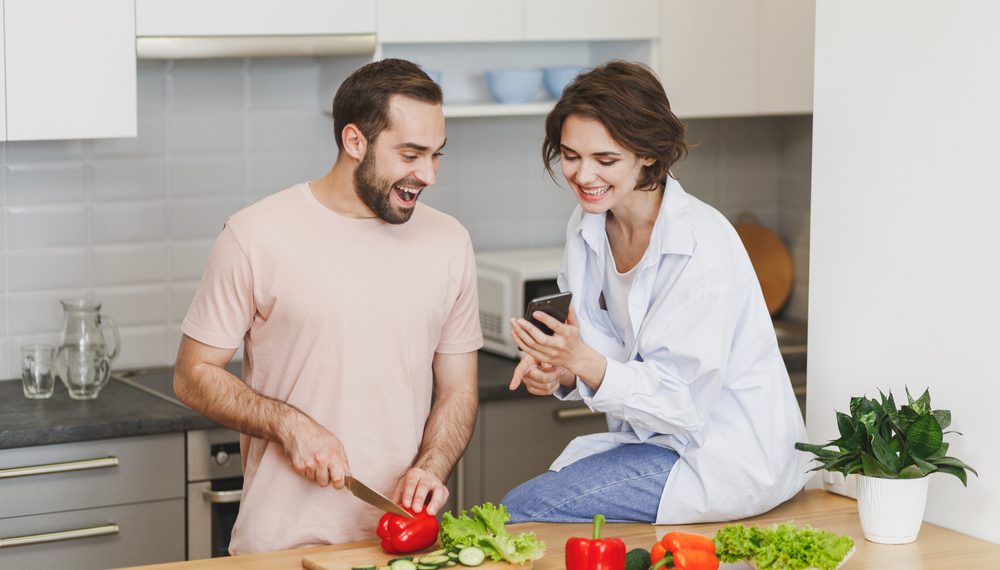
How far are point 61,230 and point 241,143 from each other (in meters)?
0.55

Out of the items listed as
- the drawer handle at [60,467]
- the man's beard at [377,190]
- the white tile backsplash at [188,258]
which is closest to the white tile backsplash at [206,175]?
the white tile backsplash at [188,258]

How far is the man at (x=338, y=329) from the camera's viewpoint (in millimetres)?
2377

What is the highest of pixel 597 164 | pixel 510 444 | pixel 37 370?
pixel 597 164

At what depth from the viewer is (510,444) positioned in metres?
3.53

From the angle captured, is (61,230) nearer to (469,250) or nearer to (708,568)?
(469,250)

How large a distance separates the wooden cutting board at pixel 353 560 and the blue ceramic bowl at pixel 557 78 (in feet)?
6.02

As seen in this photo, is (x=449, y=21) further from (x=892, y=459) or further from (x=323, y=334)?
(x=892, y=459)

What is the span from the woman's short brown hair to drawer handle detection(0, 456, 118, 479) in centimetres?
148

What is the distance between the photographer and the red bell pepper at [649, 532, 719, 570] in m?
2.00

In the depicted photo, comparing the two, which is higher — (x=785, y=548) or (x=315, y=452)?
(x=315, y=452)

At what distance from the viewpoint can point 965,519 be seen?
2.38m

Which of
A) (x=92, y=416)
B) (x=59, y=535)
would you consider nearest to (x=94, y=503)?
(x=59, y=535)

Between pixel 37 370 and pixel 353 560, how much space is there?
1.47 metres

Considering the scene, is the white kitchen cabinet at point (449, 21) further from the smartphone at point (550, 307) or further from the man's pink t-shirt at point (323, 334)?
the smartphone at point (550, 307)
